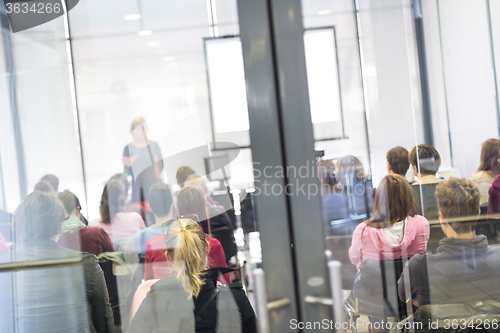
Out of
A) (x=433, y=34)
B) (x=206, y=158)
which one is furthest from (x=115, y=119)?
(x=433, y=34)

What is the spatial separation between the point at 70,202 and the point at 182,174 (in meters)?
0.43

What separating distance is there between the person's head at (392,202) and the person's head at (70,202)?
40.1 inches

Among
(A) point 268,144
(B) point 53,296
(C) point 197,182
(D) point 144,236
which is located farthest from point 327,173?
(B) point 53,296

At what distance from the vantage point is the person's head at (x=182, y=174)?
1.27 metres

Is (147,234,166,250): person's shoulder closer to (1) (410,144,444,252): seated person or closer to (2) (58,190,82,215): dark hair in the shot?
(2) (58,190,82,215): dark hair

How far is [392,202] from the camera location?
1.25 m

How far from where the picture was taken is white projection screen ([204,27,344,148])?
3.98 feet

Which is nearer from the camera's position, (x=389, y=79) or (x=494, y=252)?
(x=389, y=79)

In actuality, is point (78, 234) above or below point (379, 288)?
above

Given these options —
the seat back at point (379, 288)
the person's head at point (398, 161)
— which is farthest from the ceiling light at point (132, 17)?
the seat back at point (379, 288)

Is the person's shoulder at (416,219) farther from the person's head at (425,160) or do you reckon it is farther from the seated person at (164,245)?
the seated person at (164,245)

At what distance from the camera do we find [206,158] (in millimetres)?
1248

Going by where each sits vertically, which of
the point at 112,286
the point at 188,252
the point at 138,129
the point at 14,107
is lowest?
the point at 112,286

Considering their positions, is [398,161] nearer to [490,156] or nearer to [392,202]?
[392,202]
